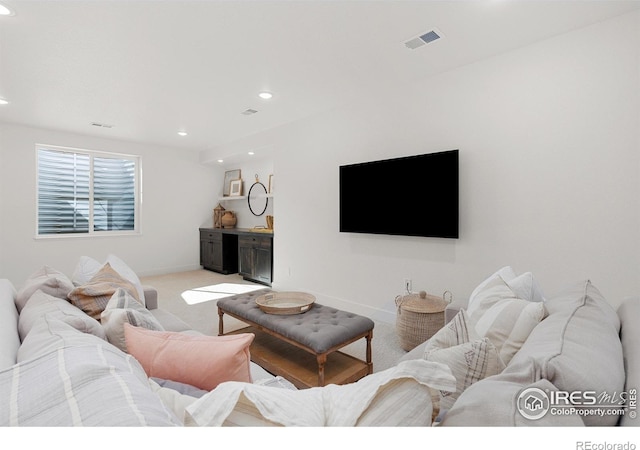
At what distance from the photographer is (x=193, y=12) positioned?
1954mm

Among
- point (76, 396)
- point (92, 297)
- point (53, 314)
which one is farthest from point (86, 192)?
point (76, 396)

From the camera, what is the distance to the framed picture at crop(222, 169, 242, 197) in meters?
6.49

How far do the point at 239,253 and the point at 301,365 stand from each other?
3.73 metres

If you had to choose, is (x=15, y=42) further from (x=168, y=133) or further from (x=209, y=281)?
(x=209, y=281)

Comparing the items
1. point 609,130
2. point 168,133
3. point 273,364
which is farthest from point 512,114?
point 168,133

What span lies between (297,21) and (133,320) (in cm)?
207

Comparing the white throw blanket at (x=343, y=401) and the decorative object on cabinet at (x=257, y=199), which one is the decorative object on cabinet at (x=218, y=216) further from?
the white throw blanket at (x=343, y=401)

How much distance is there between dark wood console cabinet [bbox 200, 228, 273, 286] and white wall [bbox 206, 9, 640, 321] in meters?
1.74

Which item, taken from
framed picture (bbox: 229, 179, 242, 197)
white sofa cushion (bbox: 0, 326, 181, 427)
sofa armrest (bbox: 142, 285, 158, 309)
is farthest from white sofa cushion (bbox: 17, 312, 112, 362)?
framed picture (bbox: 229, 179, 242, 197)

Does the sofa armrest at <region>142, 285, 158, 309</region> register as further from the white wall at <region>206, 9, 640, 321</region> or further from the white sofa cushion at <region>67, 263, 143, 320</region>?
the white wall at <region>206, 9, 640, 321</region>

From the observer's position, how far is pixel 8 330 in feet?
3.47

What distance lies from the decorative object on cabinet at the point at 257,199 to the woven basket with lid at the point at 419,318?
3.88m

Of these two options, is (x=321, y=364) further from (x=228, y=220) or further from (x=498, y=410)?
(x=228, y=220)
